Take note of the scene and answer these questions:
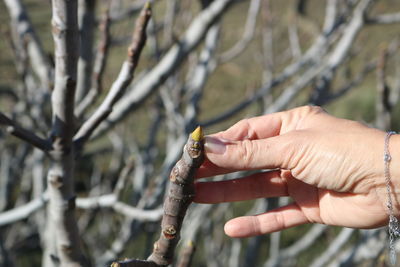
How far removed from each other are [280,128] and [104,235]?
2148 millimetres

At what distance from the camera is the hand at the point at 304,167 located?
1148 millimetres

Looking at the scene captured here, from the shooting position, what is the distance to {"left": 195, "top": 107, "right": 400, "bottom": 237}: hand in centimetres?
115

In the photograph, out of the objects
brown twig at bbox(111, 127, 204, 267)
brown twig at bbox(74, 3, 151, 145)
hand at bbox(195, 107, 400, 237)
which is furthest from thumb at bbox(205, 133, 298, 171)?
brown twig at bbox(74, 3, 151, 145)

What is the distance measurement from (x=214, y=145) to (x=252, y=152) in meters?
0.11

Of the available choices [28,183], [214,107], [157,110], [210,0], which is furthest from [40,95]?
[214,107]

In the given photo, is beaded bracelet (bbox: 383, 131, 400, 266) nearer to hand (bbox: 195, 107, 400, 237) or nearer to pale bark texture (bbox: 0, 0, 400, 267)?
hand (bbox: 195, 107, 400, 237)

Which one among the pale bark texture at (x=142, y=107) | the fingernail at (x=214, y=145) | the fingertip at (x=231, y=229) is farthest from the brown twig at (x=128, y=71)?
the fingertip at (x=231, y=229)

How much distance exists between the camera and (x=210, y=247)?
2.75 m

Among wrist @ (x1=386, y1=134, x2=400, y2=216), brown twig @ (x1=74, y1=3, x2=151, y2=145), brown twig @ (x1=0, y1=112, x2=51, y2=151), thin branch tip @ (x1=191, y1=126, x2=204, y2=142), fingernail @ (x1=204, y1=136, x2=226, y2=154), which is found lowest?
wrist @ (x1=386, y1=134, x2=400, y2=216)

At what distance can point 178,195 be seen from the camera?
947 millimetres

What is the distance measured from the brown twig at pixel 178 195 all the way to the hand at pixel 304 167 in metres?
0.14

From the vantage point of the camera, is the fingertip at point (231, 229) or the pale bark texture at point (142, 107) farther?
the fingertip at point (231, 229)

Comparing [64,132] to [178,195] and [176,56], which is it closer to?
[178,195]

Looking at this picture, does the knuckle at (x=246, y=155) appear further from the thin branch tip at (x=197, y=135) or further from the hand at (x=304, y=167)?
the thin branch tip at (x=197, y=135)
